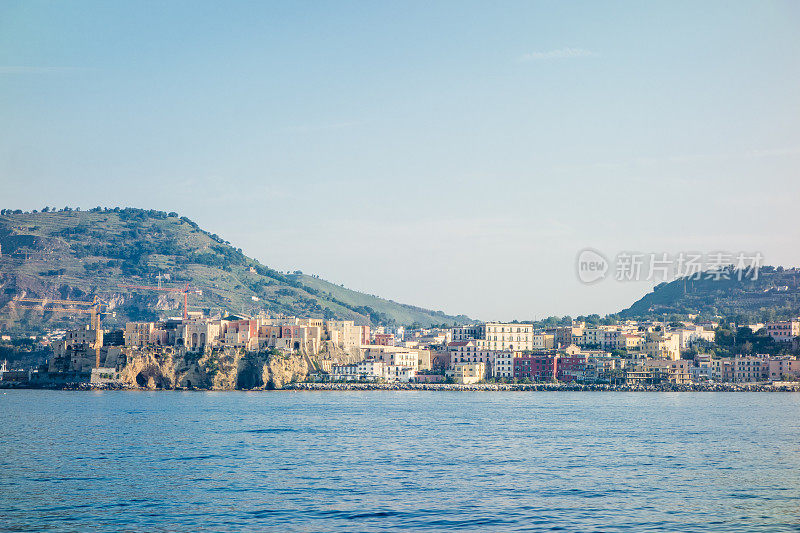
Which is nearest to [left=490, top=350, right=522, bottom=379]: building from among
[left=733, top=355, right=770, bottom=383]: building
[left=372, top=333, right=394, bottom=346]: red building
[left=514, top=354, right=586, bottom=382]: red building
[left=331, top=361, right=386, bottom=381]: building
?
[left=514, top=354, right=586, bottom=382]: red building

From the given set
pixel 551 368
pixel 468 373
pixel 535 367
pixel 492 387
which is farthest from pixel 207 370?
pixel 551 368

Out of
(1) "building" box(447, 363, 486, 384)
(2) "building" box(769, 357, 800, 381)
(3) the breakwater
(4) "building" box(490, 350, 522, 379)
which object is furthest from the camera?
(4) "building" box(490, 350, 522, 379)

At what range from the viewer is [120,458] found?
43.8 m

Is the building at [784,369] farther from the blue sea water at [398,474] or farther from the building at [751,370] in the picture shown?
the blue sea water at [398,474]

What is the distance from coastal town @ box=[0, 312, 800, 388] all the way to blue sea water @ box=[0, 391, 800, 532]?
212 ft

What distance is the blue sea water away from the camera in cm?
2936

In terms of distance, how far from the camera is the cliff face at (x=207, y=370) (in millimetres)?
130375

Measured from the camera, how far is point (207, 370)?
130 metres

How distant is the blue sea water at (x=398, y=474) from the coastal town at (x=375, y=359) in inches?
2546

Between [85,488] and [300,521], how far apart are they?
9.97 metres

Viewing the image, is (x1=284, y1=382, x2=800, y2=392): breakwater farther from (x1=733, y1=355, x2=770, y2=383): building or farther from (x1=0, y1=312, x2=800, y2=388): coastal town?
(x1=733, y1=355, x2=770, y2=383): building

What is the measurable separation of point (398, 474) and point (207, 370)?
9542 centimetres

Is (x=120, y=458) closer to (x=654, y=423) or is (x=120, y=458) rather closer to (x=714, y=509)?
(x=714, y=509)

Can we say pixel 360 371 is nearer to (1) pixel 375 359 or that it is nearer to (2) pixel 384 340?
(1) pixel 375 359
